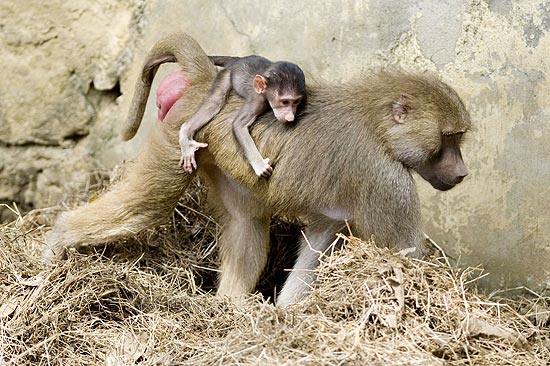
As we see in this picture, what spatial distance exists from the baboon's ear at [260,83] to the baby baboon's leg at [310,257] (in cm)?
94

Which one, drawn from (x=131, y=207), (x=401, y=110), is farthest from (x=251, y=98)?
(x=131, y=207)

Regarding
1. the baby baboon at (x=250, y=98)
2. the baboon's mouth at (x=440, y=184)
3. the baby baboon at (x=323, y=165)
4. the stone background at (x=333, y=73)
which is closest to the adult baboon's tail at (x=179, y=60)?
the baby baboon at (x=323, y=165)

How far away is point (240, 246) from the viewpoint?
18.5 feet

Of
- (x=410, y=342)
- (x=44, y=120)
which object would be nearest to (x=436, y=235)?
(x=410, y=342)

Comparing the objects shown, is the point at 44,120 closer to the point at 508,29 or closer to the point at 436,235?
the point at 436,235

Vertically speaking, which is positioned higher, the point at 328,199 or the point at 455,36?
the point at 455,36

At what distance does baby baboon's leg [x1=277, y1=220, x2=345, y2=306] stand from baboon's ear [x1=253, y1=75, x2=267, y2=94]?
94 cm

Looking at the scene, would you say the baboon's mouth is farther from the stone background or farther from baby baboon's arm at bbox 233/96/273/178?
baby baboon's arm at bbox 233/96/273/178

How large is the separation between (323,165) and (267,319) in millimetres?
1023

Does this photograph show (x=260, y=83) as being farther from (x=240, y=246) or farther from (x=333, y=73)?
(x=333, y=73)

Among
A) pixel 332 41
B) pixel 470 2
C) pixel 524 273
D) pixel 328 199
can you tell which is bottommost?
pixel 524 273

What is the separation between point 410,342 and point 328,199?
1.14m

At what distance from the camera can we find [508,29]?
5484 mm

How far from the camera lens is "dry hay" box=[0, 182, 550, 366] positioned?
164 inches
